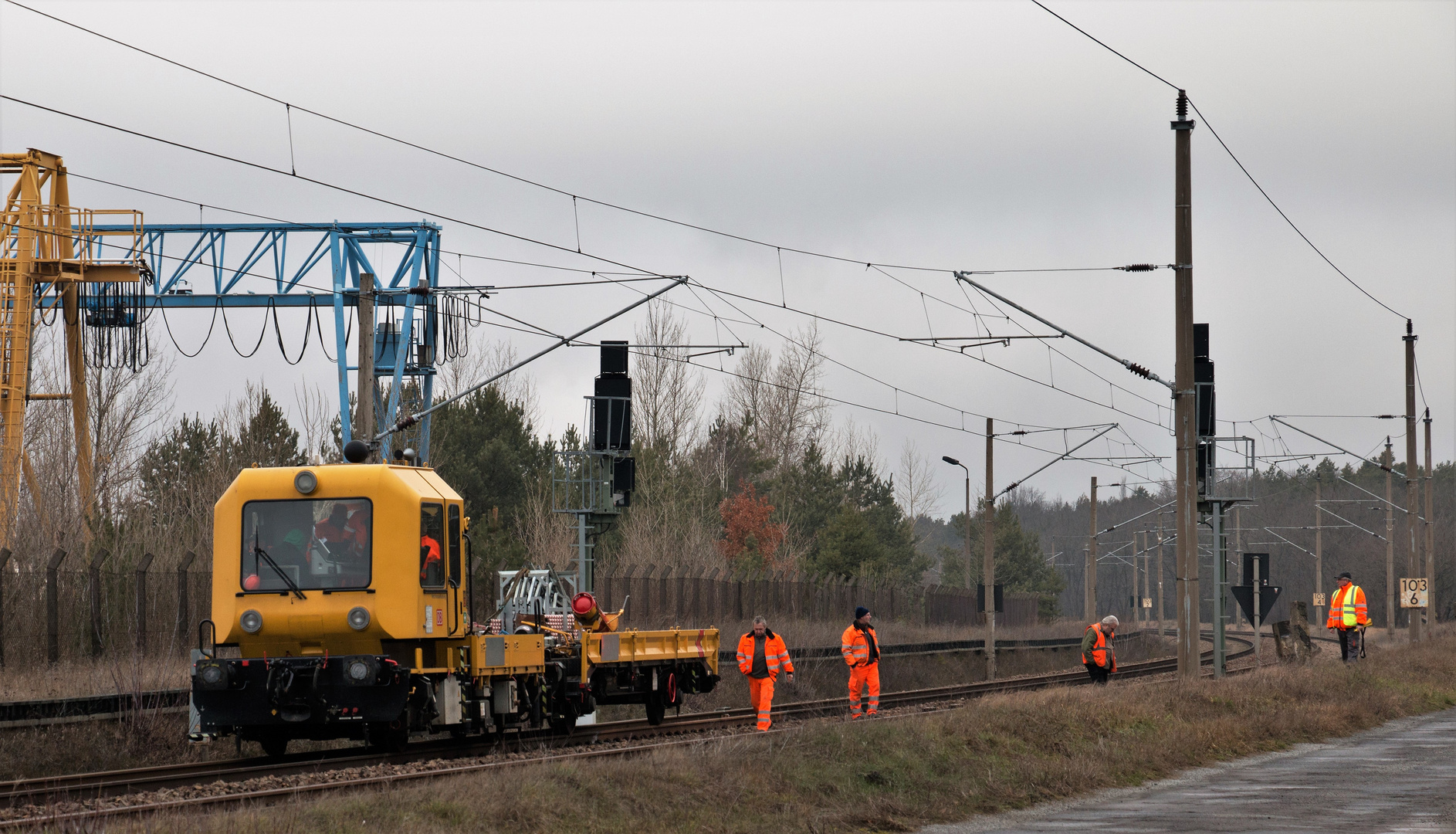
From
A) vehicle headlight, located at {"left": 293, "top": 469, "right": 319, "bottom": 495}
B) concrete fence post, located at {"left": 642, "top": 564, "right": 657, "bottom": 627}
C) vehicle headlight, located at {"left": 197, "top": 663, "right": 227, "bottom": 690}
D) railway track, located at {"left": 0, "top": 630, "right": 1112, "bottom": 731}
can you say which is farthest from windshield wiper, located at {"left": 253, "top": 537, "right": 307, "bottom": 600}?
concrete fence post, located at {"left": 642, "top": 564, "right": 657, "bottom": 627}

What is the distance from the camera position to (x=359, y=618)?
16203 mm

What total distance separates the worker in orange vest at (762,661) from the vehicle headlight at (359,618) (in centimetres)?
560

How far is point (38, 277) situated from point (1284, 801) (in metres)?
28.1

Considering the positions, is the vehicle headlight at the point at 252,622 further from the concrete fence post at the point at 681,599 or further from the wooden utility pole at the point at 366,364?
the concrete fence post at the point at 681,599

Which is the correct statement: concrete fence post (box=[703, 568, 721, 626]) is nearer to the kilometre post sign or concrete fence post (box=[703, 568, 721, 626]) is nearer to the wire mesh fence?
the wire mesh fence

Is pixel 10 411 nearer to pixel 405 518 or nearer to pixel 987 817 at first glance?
pixel 405 518

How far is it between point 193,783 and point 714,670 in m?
10.4

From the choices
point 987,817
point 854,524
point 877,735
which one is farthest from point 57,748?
point 854,524

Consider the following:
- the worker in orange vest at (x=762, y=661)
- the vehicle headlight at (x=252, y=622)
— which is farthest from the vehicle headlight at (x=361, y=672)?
the worker in orange vest at (x=762, y=661)

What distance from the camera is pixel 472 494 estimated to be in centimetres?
5119

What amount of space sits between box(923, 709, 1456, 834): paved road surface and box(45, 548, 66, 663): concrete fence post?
43.2 feet

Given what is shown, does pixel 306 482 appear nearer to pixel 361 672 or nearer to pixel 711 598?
pixel 361 672

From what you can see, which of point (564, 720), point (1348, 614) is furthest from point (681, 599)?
point (564, 720)

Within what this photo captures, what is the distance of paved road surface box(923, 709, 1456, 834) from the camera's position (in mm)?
13055
